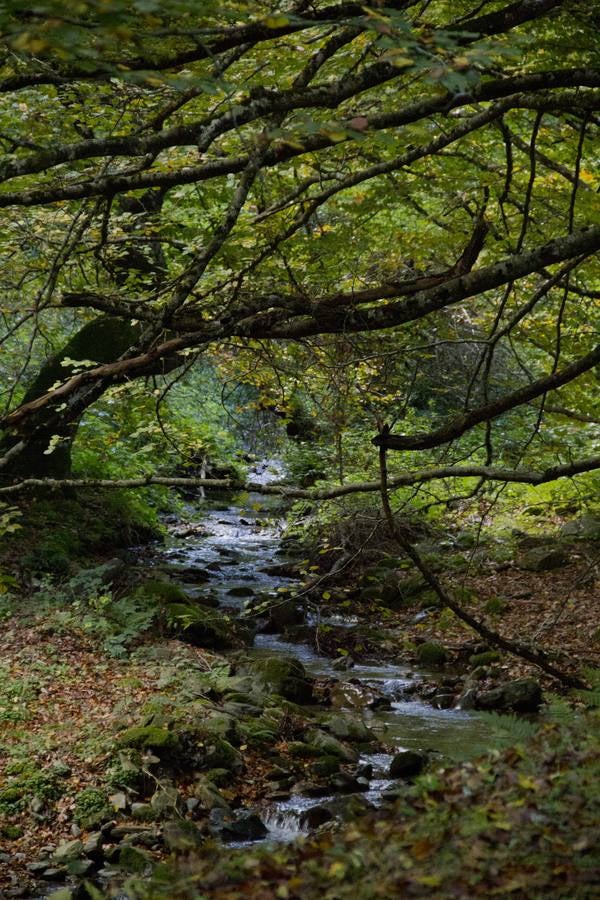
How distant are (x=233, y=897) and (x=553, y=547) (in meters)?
11.8

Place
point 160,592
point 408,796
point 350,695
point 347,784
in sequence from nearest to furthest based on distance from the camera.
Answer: point 408,796 < point 347,784 < point 350,695 < point 160,592

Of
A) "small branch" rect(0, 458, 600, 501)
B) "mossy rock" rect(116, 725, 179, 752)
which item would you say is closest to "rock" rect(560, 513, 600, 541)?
"small branch" rect(0, 458, 600, 501)

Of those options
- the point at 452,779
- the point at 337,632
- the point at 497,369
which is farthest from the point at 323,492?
the point at 497,369

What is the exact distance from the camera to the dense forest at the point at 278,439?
8.93ft

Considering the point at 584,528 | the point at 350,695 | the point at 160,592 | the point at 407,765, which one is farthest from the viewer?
the point at 584,528

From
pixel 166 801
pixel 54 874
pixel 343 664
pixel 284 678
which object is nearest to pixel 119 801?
pixel 166 801

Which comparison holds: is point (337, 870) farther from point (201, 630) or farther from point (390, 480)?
point (201, 630)

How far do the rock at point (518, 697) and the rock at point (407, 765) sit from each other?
1690 mm

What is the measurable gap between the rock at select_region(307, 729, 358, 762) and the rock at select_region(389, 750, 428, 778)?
1.42 ft

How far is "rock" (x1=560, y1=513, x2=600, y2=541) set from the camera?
13088 millimetres

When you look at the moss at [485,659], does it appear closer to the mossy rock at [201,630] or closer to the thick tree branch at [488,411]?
the mossy rock at [201,630]

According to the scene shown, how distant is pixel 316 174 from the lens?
21.3ft

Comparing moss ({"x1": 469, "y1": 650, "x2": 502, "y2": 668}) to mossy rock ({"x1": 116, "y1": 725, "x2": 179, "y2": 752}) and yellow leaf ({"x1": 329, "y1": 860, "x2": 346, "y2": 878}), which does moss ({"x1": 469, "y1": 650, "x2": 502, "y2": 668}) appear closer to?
mossy rock ({"x1": 116, "y1": 725, "x2": 179, "y2": 752})

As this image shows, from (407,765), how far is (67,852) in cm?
297
